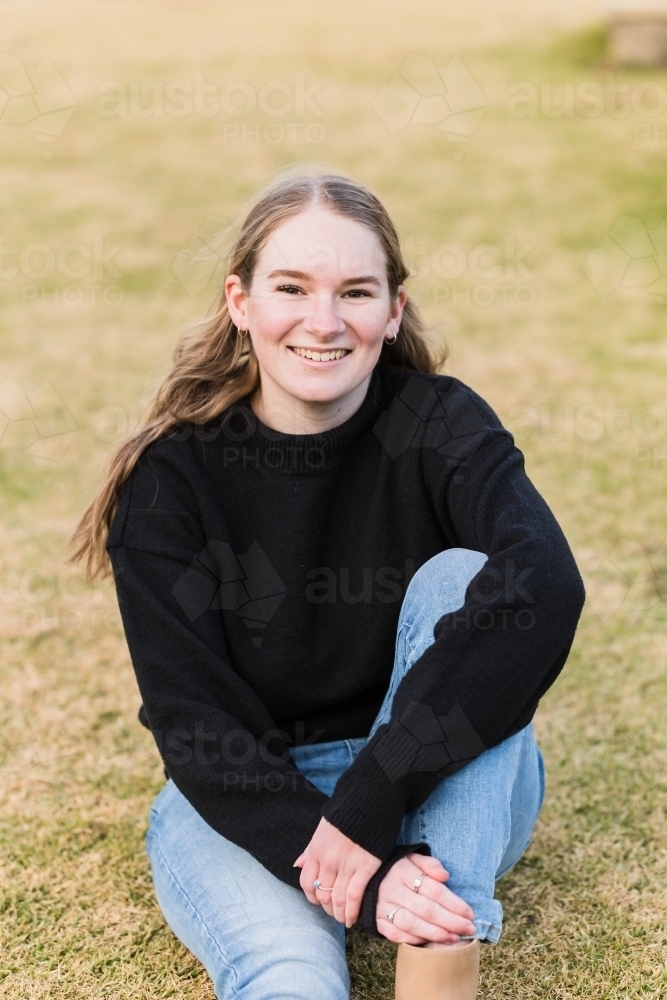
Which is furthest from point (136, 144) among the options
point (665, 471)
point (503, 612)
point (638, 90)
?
point (503, 612)

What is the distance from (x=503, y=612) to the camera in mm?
1814

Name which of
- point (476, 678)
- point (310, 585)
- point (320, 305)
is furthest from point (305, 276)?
point (476, 678)

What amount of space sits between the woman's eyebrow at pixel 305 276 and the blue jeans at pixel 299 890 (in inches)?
20.4

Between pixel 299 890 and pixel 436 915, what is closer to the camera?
pixel 436 915

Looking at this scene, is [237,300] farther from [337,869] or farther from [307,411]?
[337,869]

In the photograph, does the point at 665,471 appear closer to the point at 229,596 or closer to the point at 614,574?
the point at 614,574

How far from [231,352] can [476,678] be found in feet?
2.92

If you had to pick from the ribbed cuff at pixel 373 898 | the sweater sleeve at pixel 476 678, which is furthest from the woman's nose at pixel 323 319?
the ribbed cuff at pixel 373 898

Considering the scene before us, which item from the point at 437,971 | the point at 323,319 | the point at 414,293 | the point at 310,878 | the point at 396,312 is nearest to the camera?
the point at 437,971

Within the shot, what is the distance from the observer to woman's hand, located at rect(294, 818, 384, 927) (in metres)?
1.75

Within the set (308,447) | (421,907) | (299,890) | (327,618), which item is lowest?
(299,890)

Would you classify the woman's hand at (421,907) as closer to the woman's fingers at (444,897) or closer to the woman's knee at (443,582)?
the woman's fingers at (444,897)

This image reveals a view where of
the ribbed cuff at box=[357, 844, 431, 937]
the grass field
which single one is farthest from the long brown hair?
the ribbed cuff at box=[357, 844, 431, 937]

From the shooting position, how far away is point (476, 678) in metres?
1.78
